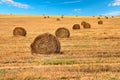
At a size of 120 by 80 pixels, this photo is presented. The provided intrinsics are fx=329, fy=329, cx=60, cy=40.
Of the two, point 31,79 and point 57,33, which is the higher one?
point 57,33

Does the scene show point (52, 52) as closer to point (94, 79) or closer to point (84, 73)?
point (84, 73)

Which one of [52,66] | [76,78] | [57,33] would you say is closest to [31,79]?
[76,78]

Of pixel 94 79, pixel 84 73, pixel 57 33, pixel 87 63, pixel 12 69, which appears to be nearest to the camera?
pixel 94 79

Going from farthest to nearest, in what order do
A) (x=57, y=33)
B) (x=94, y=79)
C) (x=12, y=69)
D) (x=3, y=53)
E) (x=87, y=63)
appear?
(x=57, y=33)
(x=3, y=53)
(x=87, y=63)
(x=12, y=69)
(x=94, y=79)

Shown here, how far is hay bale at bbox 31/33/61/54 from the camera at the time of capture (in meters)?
17.3

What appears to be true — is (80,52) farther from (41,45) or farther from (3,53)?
(3,53)

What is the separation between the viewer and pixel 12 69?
A: 12.3m

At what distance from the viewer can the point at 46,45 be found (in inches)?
688

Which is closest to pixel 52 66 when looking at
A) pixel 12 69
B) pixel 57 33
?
pixel 12 69

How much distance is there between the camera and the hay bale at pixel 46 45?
17266 millimetres

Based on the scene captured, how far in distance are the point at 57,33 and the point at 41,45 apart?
10639 mm

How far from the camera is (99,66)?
12719mm

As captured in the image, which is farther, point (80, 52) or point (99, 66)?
point (80, 52)

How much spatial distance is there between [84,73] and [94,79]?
1.13 m
